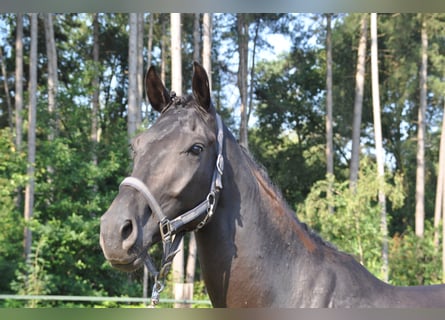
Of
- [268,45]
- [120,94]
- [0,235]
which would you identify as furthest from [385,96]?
[0,235]

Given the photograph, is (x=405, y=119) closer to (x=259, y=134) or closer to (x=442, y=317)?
(x=259, y=134)

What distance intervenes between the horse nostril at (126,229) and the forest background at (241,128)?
10390 millimetres

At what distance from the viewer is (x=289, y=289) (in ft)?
6.81

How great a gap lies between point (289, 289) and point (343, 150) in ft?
79.7

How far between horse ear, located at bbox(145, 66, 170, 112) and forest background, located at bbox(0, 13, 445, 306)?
382 inches

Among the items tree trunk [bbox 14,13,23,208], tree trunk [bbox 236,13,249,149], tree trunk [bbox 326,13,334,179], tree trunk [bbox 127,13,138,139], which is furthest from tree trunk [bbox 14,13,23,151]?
tree trunk [bbox 326,13,334,179]

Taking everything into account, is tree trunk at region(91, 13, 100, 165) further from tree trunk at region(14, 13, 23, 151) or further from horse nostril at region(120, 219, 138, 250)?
horse nostril at region(120, 219, 138, 250)

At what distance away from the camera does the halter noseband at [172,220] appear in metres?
1.89

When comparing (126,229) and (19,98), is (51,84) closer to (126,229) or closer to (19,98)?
(19,98)

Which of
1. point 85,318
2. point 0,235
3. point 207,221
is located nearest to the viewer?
point 85,318

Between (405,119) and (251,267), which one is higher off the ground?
(405,119)

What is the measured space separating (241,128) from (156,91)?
751 inches

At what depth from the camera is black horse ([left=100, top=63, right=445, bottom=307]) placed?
1.92m

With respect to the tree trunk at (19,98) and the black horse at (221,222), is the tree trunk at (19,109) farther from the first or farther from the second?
the black horse at (221,222)
